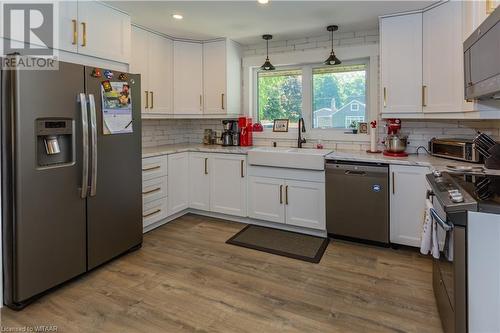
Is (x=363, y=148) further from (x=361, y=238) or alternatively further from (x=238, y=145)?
(x=238, y=145)

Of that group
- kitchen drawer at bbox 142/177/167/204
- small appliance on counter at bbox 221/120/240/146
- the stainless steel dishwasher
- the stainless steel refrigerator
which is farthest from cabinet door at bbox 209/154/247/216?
the stainless steel refrigerator

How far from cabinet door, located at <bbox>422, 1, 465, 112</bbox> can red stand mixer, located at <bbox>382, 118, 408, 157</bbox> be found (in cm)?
33

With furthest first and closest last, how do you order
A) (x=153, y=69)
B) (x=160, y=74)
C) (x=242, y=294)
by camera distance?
(x=160, y=74), (x=153, y=69), (x=242, y=294)

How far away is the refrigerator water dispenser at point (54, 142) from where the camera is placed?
81.3 inches

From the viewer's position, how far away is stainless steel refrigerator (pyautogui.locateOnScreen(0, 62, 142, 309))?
76.5 inches

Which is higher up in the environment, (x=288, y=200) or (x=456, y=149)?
(x=456, y=149)

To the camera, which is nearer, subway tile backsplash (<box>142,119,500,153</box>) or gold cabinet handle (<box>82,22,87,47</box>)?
gold cabinet handle (<box>82,22,87,47</box>)

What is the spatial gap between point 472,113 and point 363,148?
1.28m

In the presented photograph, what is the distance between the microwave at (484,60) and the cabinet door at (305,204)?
61.5 inches

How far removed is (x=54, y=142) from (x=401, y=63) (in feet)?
10.1

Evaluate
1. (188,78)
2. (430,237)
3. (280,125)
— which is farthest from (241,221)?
(430,237)

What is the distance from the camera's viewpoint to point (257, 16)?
124 inches

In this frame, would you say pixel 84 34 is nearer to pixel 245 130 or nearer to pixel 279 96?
pixel 245 130

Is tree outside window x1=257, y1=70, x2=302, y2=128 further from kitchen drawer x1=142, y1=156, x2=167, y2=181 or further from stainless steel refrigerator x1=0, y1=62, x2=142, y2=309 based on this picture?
stainless steel refrigerator x1=0, y1=62, x2=142, y2=309
